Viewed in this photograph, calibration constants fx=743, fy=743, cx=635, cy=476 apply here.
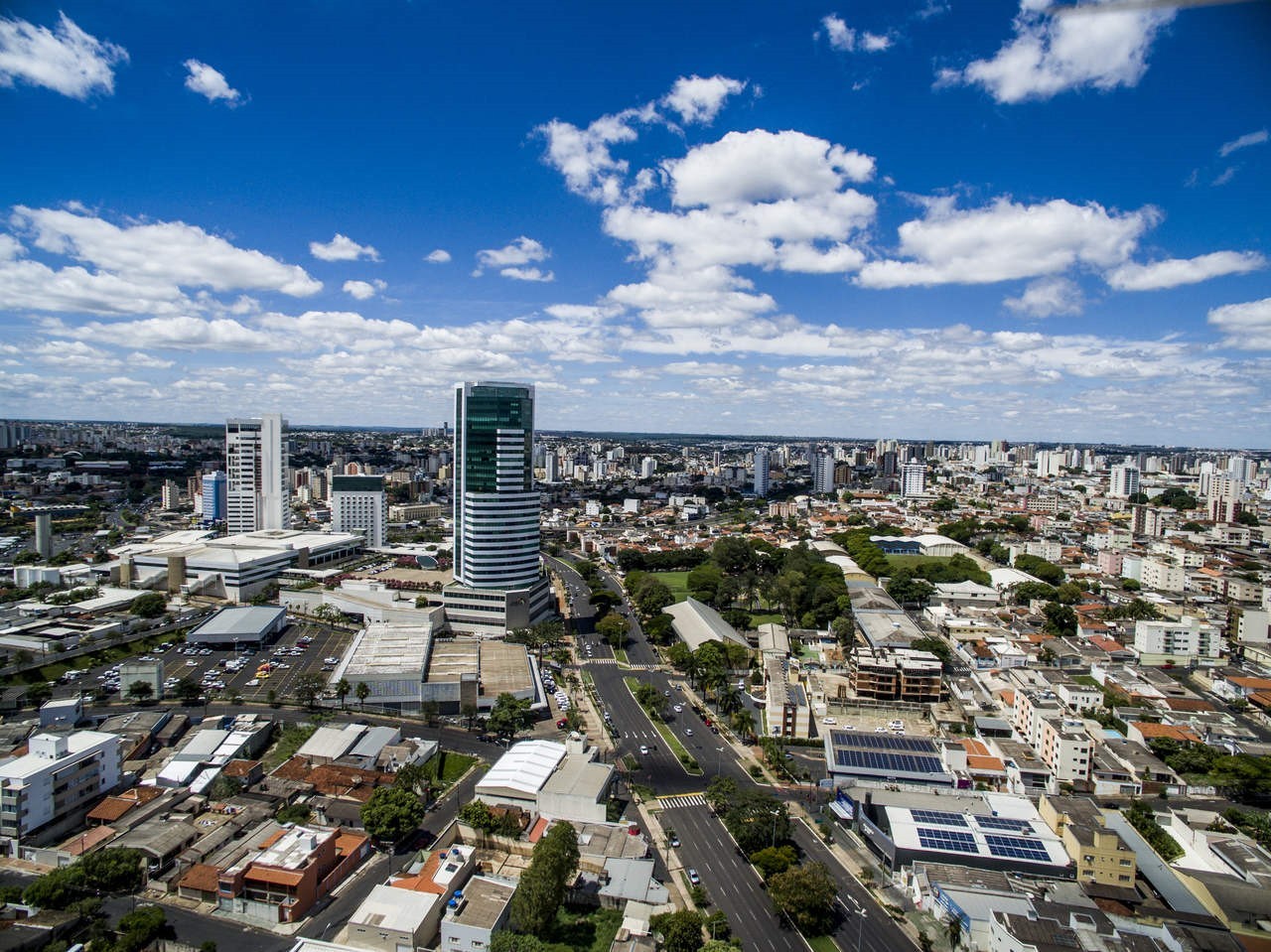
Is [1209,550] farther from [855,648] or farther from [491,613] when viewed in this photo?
[491,613]

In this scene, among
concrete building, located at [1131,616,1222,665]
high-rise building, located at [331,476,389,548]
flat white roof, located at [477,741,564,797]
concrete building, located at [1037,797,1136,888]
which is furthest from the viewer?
high-rise building, located at [331,476,389,548]

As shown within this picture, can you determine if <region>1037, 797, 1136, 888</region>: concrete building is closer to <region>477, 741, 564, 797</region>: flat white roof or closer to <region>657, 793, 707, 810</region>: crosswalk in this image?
<region>657, 793, 707, 810</region>: crosswalk

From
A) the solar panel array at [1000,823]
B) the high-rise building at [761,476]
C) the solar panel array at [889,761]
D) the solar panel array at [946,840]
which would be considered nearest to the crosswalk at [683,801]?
A: the solar panel array at [889,761]

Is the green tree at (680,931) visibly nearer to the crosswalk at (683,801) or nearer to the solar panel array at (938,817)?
the crosswalk at (683,801)

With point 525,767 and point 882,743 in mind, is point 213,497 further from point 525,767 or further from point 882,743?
point 882,743

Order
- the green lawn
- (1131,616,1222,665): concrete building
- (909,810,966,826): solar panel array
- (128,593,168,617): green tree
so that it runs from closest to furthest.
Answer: (909,810,966,826): solar panel array < (1131,616,1222,665): concrete building < (128,593,168,617): green tree < the green lawn


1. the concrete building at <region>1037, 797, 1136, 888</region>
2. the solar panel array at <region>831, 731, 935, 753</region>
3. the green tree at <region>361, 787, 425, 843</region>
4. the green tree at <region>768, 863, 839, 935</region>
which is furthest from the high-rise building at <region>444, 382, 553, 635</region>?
the concrete building at <region>1037, 797, 1136, 888</region>
